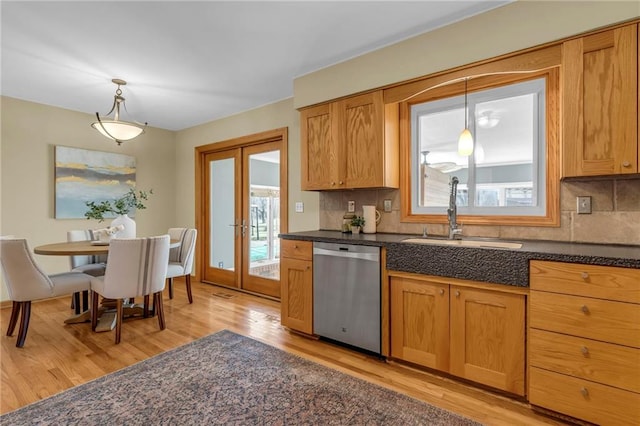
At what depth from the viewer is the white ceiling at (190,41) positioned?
213cm

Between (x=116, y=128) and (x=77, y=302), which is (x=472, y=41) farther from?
(x=77, y=302)

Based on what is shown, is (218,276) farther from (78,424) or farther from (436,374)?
(436,374)

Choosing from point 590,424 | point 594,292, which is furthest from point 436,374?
point 594,292

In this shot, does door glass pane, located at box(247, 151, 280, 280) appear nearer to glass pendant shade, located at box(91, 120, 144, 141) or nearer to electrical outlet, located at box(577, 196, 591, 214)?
glass pendant shade, located at box(91, 120, 144, 141)

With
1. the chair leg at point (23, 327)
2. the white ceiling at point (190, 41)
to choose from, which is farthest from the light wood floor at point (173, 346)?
the white ceiling at point (190, 41)

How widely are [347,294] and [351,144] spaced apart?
4.39ft

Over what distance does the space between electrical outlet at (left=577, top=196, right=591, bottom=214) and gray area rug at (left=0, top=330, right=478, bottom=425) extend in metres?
1.55

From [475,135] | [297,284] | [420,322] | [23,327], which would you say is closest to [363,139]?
[475,135]

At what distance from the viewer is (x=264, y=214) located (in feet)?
14.0

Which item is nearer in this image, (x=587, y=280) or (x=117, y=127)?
(x=587, y=280)

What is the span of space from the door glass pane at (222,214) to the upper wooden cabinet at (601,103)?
388cm

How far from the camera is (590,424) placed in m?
1.63

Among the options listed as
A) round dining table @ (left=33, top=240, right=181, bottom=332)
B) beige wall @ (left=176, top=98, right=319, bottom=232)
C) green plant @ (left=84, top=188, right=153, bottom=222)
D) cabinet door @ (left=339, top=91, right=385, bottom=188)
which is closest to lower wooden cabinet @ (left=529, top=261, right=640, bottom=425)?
cabinet door @ (left=339, top=91, right=385, bottom=188)

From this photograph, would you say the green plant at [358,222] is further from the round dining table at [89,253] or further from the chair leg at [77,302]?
the chair leg at [77,302]
